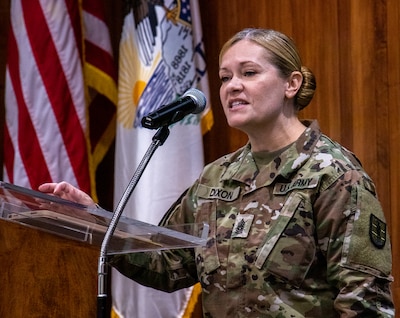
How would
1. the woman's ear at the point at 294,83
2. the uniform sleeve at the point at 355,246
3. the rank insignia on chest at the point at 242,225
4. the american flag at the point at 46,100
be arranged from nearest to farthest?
the uniform sleeve at the point at 355,246
the rank insignia on chest at the point at 242,225
the woman's ear at the point at 294,83
the american flag at the point at 46,100

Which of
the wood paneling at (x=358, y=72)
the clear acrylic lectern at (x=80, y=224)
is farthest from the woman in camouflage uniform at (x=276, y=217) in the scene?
the wood paneling at (x=358, y=72)

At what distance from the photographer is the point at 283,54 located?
2213 mm

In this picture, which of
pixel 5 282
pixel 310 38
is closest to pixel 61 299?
pixel 5 282

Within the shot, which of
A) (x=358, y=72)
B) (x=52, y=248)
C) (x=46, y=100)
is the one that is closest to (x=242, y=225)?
(x=52, y=248)

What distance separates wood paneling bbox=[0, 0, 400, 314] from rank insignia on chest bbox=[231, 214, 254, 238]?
2.59 feet

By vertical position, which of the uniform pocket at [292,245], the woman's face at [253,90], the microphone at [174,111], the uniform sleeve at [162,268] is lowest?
the uniform sleeve at [162,268]

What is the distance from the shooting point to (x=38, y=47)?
3.46 m

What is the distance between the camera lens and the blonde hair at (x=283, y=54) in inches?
86.9

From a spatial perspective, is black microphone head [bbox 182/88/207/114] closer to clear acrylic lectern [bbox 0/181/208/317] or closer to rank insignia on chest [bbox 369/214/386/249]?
clear acrylic lectern [bbox 0/181/208/317]

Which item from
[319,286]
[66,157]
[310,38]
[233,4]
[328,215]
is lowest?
[319,286]

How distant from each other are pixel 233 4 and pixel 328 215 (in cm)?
166

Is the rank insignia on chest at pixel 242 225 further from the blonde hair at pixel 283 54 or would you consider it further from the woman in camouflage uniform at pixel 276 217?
the blonde hair at pixel 283 54

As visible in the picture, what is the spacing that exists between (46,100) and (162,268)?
4.45ft

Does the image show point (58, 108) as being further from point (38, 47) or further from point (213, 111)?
point (213, 111)
